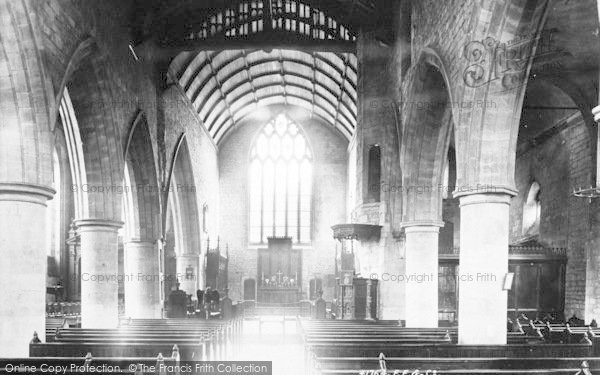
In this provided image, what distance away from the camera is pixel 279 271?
28.3 meters

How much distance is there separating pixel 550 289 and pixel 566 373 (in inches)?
413

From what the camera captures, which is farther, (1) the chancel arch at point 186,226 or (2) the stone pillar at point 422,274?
(1) the chancel arch at point 186,226

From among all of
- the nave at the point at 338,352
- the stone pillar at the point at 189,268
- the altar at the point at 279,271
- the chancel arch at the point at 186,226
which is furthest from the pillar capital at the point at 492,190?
the altar at the point at 279,271

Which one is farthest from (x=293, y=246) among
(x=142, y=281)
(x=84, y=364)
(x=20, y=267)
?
(x=84, y=364)

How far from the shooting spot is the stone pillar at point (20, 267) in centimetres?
798

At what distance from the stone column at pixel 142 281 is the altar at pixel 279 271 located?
11447mm

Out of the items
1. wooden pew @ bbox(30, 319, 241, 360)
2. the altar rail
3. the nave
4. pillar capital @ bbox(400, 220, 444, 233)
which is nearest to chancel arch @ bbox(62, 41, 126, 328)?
the nave

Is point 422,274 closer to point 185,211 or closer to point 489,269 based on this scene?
point 489,269

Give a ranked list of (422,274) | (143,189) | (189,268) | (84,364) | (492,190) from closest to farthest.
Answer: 1. (84,364)
2. (492,190)
3. (422,274)
4. (143,189)
5. (189,268)

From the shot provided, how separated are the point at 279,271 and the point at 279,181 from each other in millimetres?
4522

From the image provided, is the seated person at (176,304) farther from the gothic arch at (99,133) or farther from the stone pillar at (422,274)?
the stone pillar at (422,274)

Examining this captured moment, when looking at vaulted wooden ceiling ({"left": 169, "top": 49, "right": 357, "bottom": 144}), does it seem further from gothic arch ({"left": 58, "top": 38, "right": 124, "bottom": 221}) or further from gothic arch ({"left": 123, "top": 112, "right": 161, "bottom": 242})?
gothic arch ({"left": 58, "top": 38, "right": 124, "bottom": 221})

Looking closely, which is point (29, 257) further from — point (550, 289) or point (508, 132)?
point (550, 289)

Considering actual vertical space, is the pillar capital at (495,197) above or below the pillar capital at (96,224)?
above
